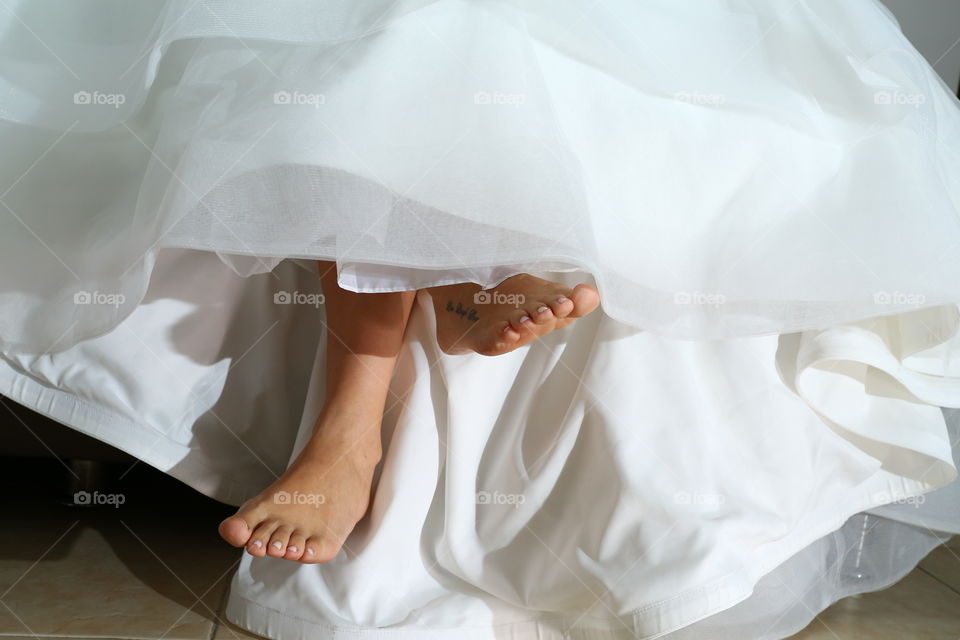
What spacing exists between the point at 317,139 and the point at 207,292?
31cm

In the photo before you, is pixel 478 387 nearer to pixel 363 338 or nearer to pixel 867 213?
pixel 363 338

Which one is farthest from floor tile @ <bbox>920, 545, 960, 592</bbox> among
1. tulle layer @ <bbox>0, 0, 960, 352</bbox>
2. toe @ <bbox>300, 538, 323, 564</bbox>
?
toe @ <bbox>300, 538, 323, 564</bbox>

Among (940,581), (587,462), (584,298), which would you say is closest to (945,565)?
(940,581)

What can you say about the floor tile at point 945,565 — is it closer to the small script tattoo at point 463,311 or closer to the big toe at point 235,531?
the small script tattoo at point 463,311

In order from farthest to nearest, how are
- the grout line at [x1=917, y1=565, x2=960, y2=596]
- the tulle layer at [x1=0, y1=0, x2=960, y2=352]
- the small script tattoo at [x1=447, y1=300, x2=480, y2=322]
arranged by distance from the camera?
the grout line at [x1=917, y1=565, x2=960, y2=596] < the small script tattoo at [x1=447, y1=300, x2=480, y2=322] < the tulle layer at [x1=0, y1=0, x2=960, y2=352]

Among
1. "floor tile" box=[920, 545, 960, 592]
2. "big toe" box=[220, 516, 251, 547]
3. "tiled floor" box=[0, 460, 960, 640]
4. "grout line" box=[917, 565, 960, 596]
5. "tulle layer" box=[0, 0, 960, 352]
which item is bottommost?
"floor tile" box=[920, 545, 960, 592]

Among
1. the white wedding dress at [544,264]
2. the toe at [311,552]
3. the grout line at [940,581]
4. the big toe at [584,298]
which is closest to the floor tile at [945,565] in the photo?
the grout line at [940,581]

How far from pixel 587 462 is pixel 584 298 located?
0.54 feet

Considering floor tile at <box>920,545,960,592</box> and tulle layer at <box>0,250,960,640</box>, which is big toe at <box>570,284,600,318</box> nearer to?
tulle layer at <box>0,250,960,640</box>

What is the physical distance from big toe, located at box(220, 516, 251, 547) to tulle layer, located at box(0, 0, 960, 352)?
0.20 metres

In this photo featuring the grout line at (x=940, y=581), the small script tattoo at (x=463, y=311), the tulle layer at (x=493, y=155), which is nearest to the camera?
the tulle layer at (x=493, y=155)

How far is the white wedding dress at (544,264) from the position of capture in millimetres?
699

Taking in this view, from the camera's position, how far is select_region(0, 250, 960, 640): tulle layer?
768mm

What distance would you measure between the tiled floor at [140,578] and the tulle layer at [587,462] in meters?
0.06
